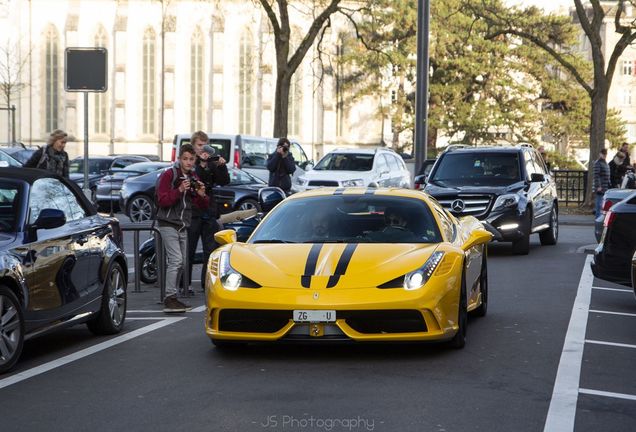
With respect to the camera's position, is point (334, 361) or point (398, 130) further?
point (398, 130)

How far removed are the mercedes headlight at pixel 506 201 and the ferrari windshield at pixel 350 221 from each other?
954 centimetres

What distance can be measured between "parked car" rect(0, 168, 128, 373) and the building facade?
69.0m

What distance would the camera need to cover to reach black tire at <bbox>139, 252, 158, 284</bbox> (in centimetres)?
1580

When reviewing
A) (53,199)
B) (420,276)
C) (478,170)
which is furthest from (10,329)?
(478,170)

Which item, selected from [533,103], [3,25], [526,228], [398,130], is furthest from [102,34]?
[526,228]

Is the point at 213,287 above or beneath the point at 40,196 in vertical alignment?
beneath

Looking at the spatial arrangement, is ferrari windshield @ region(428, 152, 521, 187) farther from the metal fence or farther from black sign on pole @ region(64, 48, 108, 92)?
the metal fence

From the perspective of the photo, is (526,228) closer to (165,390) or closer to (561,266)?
(561,266)

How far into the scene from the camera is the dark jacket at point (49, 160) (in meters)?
15.7

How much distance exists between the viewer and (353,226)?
10.1 meters

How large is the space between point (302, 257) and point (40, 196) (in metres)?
2.24

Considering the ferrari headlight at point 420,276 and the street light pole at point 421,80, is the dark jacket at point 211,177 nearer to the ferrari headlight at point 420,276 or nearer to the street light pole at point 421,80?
the ferrari headlight at point 420,276

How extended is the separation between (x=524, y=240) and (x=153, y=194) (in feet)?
40.6

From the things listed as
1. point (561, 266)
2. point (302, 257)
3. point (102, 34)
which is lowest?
point (561, 266)
